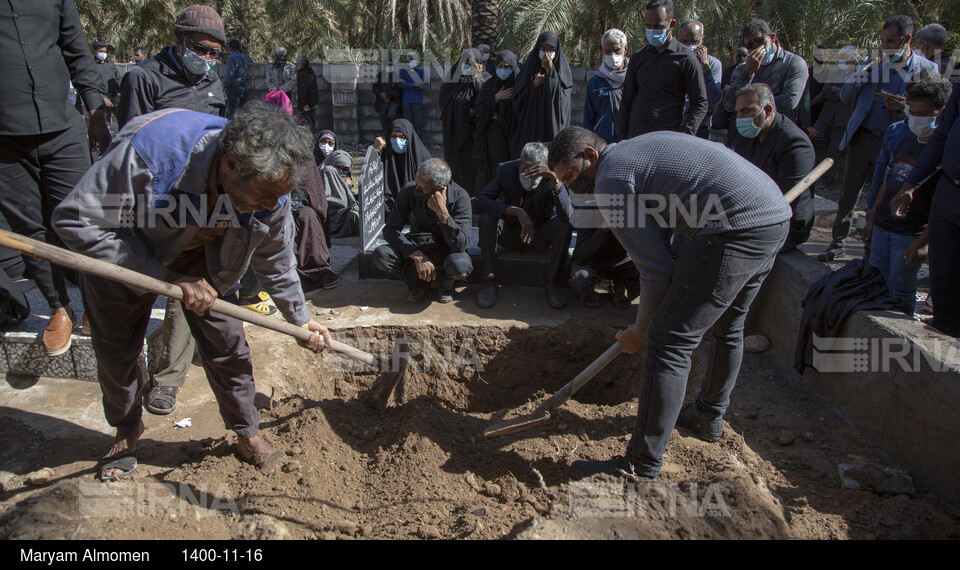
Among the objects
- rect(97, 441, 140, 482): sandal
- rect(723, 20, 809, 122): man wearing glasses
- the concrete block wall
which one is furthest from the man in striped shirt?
the concrete block wall

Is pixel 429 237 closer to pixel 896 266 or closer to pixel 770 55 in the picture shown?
pixel 896 266

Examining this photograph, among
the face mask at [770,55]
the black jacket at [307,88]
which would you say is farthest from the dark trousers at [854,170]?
the black jacket at [307,88]

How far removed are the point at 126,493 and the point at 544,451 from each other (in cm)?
190

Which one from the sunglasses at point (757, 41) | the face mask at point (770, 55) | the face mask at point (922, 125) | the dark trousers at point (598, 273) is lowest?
the dark trousers at point (598, 273)

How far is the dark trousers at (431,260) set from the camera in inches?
188

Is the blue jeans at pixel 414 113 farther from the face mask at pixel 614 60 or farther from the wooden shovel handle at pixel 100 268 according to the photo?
the wooden shovel handle at pixel 100 268

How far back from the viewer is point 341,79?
466 inches

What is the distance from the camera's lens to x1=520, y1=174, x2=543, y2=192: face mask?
16.0 ft

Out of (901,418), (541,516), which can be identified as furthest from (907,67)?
(541,516)

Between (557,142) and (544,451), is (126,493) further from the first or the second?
(557,142)

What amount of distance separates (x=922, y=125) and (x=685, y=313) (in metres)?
2.57

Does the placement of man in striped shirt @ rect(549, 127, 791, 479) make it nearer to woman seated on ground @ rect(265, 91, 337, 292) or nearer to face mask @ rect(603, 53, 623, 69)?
woman seated on ground @ rect(265, 91, 337, 292)

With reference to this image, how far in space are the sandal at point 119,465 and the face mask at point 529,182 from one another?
10.5 ft

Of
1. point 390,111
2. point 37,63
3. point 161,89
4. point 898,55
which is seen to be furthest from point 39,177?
point 390,111
